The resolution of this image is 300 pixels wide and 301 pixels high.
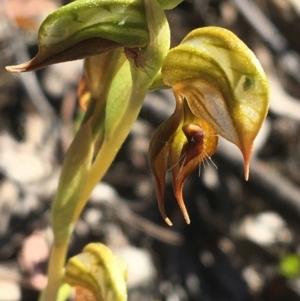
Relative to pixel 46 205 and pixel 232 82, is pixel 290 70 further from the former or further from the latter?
pixel 232 82

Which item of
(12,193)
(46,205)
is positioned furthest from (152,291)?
(12,193)

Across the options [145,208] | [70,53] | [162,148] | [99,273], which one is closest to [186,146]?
[162,148]

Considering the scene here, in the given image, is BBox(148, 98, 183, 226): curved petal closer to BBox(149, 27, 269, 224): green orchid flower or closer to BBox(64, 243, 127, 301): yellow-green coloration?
BBox(149, 27, 269, 224): green orchid flower

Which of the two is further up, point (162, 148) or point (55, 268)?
point (162, 148)

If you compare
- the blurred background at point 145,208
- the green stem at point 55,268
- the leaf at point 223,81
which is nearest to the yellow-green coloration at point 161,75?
the leaf at point 223,81

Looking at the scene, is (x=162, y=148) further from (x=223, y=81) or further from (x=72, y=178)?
(x=72, y=178)

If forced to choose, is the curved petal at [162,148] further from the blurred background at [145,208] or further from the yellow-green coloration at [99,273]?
the blurred background at [145,208]

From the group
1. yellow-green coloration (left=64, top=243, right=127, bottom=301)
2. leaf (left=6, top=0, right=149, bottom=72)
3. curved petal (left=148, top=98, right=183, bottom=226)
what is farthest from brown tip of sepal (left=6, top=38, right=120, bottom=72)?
yellow-green coloration (left=64, top=243, right=127, bottom=301)
